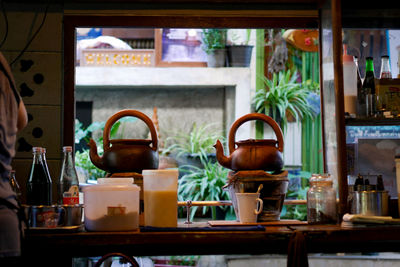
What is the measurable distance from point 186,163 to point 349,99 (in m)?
4.16

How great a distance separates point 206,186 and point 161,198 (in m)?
3.99

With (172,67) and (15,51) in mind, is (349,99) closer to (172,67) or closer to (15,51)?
(15,51)

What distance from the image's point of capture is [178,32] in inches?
270

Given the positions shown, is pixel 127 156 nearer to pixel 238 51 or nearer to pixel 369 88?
pixel 369 88

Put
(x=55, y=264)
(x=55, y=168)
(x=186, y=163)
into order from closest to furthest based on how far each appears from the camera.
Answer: (x=55, y=264)
(x=55, y=168)
(x=186, y=163)

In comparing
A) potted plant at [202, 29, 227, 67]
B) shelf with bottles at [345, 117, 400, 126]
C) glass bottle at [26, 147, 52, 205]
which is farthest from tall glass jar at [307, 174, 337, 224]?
potted plant at [202, 29, 227, 67]

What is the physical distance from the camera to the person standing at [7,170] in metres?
1.65

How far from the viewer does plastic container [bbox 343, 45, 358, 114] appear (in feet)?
8.43

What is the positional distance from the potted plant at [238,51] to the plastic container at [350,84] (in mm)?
4028

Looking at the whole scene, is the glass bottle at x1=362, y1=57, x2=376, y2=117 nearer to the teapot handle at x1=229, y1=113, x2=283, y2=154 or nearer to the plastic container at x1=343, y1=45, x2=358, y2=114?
the plastic container at x1=343, y1=45, x2=358, y2=114

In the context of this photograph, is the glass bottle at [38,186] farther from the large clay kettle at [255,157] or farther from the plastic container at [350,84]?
the plastic container at [350,84]

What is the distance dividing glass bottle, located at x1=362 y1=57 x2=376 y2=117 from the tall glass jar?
1.63ft

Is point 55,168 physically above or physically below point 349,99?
below

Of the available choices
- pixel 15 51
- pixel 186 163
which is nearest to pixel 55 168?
pixel 15 51
